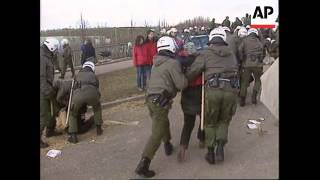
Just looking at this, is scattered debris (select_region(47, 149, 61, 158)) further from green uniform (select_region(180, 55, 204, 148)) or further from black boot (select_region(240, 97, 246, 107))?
black boot (select_region(240, 97, 246, 107))

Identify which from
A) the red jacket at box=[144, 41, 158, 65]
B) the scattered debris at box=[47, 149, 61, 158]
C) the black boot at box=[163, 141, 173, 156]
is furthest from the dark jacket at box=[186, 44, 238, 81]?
the scattered debris at box=[47, 149, 61, 158]

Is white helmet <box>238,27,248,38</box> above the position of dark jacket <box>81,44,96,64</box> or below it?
above

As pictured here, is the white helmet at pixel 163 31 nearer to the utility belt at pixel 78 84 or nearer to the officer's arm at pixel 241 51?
the officer's arm at pixel 241 51

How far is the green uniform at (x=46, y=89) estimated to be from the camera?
2.40m

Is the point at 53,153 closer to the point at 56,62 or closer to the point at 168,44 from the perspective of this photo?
the point at 56,62

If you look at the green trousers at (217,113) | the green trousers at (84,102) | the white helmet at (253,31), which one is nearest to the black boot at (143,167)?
the green trousers at (217,113)

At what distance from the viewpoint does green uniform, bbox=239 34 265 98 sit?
1960mm

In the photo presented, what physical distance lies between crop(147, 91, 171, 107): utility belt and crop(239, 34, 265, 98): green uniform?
322mm
